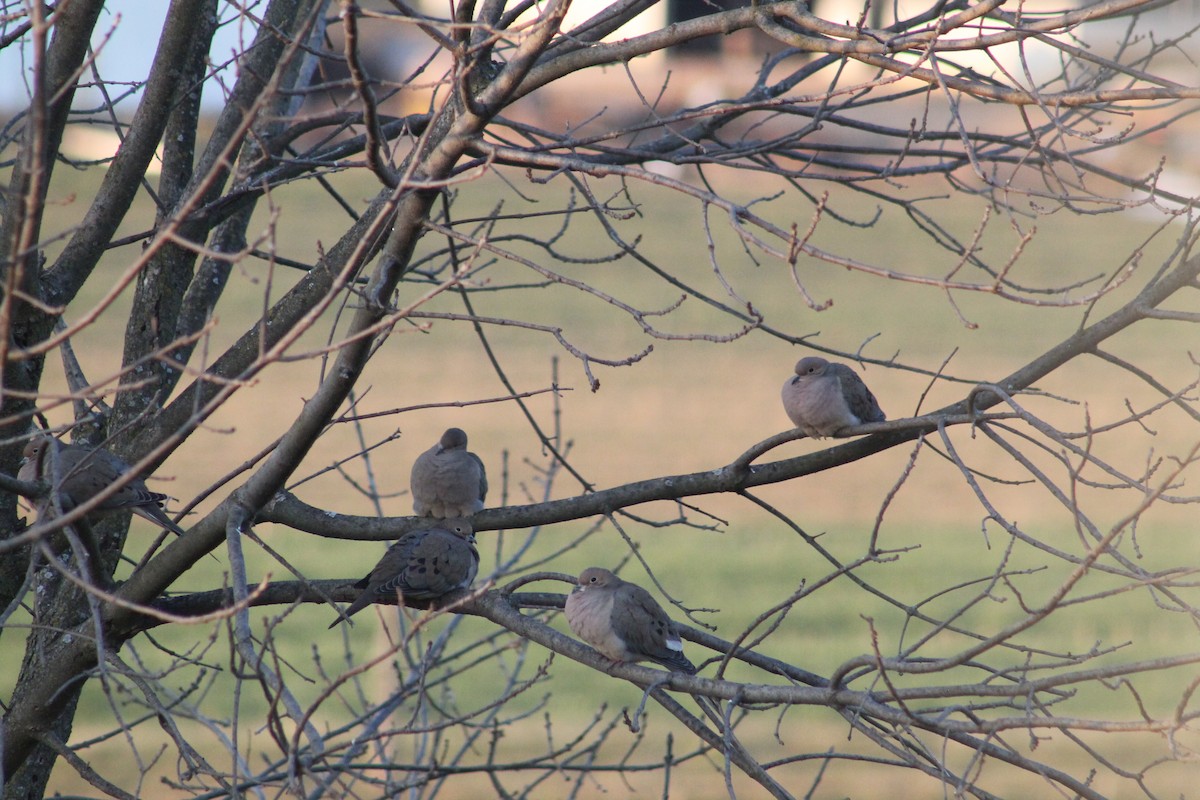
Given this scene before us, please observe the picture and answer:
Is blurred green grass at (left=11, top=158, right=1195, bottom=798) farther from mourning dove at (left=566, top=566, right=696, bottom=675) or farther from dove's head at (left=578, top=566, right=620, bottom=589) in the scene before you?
mourning dove at (left=566, top=566, right=696, bottom=675)

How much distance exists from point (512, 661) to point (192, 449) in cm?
1106

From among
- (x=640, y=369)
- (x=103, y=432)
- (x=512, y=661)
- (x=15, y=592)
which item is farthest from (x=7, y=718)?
(x=640, y=369)

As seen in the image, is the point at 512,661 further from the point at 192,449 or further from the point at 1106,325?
the point at 1106,325

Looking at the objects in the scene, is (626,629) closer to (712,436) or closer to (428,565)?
(428,565)

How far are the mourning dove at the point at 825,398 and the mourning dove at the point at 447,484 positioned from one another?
1526mm

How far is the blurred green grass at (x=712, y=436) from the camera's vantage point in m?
14.4

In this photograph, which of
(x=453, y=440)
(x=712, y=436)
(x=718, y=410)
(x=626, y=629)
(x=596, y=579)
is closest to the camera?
(x=626, y=629)

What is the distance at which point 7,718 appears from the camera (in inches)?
161

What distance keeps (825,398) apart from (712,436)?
818 inches

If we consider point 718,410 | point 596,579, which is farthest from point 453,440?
point 718,410

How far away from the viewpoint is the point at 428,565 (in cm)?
501

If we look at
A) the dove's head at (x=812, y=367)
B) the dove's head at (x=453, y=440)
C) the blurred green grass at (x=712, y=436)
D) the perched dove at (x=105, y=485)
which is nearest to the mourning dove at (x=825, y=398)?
the dove's head at (x=812, y=367)

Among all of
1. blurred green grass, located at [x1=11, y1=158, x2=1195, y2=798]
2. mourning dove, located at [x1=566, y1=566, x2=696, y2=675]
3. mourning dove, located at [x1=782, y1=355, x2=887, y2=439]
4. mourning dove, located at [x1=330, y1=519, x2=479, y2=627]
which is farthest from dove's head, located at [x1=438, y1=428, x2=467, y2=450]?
mourning dove, located at [x1=782, y1=355, x2=887, y2=439]

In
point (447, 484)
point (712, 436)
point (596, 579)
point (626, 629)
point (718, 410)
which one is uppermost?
point (718, 410)
